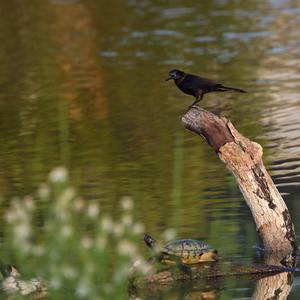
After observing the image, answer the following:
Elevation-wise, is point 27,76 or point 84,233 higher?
point 84,233

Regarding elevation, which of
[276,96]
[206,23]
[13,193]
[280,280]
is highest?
[280,280]

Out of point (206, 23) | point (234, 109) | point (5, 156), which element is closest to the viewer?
point (5, 156)

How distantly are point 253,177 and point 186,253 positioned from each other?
2.24ft

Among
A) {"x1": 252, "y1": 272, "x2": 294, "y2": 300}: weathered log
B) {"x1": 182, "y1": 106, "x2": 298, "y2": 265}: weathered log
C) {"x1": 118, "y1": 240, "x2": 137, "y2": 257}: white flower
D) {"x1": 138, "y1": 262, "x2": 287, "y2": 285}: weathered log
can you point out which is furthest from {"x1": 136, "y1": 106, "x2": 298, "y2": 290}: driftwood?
{"x1": 118, "y1": 240, "x2": 137, "y2": 257}: white flower

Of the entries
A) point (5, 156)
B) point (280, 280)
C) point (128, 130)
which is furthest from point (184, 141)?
point (280, 280)

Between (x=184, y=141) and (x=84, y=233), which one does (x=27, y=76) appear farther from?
(x=84, y=233)

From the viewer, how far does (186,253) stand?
8102 mm

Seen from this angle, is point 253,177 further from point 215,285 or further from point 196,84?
point 196,84

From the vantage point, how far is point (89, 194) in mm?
10672

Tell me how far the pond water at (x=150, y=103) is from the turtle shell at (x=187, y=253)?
189mm

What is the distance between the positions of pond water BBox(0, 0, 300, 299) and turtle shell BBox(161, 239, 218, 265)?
189 mm

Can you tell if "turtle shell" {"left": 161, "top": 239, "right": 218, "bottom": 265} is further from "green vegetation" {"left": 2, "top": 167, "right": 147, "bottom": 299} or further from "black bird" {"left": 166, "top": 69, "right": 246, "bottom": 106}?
"green vegetation" {"left": 2, "top": 167, "right": 147, "bottom": 299}

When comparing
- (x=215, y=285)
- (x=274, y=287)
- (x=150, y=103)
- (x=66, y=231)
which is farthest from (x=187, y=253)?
(x=150, y=103)

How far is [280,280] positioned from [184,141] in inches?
205
